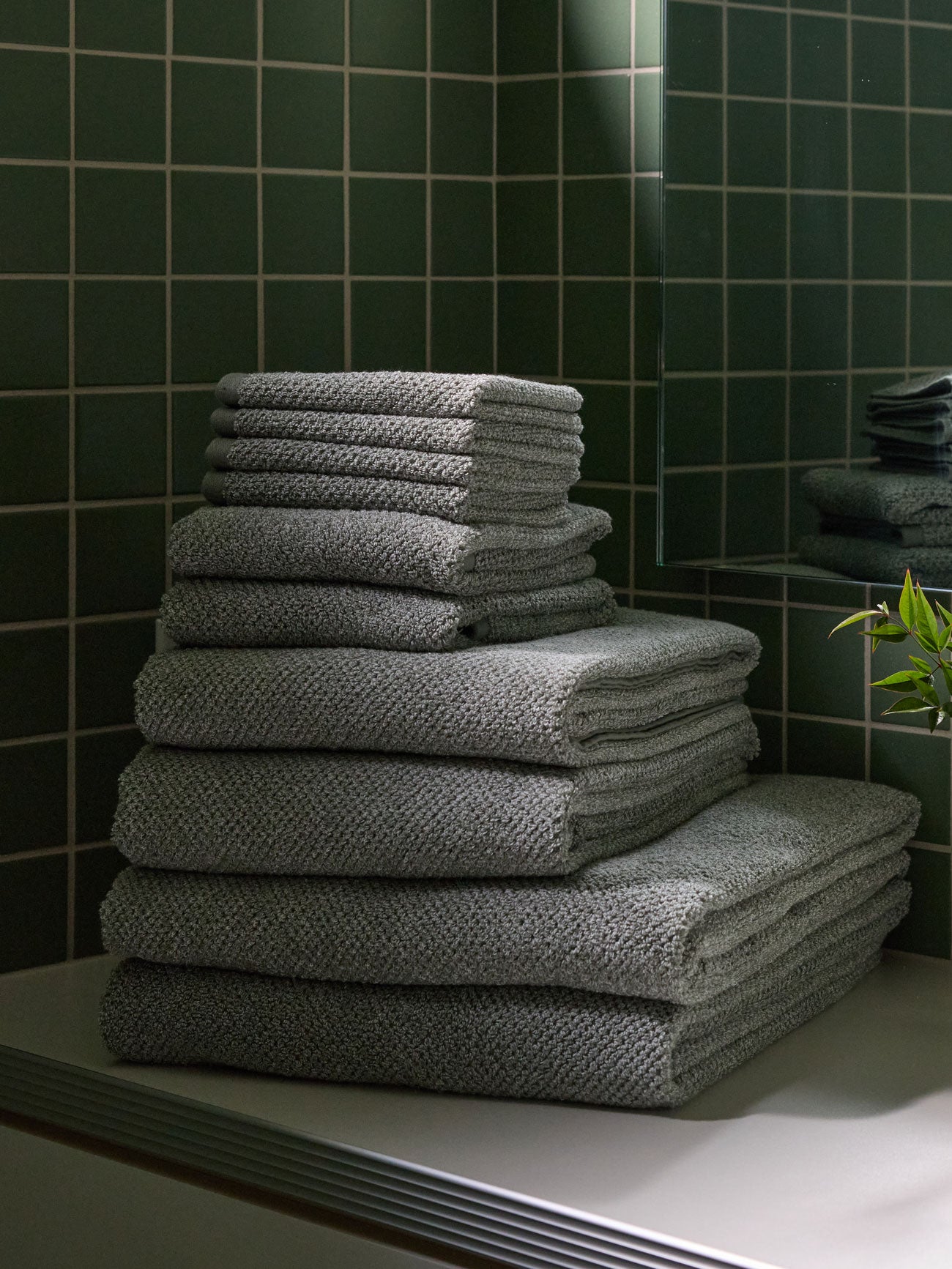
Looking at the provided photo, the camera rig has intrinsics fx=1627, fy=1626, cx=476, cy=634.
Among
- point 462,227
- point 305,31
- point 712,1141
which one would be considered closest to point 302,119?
point 305,31

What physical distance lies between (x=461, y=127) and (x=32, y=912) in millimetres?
783

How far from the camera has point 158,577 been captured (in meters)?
1.33

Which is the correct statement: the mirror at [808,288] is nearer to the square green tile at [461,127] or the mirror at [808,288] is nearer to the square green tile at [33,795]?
the square green tile at [461,127]

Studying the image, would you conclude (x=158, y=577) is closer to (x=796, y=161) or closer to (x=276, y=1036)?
(x=276, y=1036)

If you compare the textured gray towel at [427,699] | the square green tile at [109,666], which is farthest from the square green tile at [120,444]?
the textured gray towel at [427,699]

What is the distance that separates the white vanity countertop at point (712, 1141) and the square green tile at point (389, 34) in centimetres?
83

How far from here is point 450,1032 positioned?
103cm

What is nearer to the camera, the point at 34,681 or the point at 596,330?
the point at 34,681

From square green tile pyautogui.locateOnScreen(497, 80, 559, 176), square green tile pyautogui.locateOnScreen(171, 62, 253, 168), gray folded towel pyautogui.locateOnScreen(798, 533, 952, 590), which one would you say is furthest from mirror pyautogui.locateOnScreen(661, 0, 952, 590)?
square green tile pyautogui.locateOnScreen(171, 62, 253, 168)

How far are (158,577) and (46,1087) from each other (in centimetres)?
43

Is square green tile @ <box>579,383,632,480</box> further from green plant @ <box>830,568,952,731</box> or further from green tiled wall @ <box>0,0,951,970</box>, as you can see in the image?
green plant @ <box>830,568,952,731</box>

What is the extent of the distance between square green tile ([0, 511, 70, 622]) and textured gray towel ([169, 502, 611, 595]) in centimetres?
17

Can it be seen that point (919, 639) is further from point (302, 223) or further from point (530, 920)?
point (302, 223)

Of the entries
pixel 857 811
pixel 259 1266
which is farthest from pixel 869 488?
pixel 259 1266
